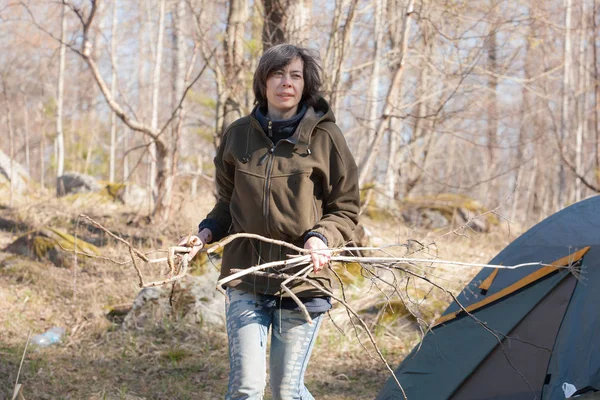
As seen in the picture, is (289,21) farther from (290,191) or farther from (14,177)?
(14,177)

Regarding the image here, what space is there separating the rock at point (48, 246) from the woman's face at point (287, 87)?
434 cm

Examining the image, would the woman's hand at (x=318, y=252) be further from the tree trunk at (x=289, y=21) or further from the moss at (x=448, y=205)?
the moss at (x=448, y=205)

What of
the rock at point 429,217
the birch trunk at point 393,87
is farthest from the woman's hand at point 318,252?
the rock at point 429,217

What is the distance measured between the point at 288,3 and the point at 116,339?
3455 mm

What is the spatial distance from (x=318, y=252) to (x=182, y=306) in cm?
334

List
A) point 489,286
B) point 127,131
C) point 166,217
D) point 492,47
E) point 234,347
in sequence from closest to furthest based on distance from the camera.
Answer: point 234,347 < point 489,286 < point 492,47 < point 166,217 < point 127,131

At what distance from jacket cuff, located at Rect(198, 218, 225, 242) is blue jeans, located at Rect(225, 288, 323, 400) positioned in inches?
11.3

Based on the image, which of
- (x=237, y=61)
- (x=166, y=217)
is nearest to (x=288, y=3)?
(x=237, y=61)

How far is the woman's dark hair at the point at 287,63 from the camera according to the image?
250 centimetres

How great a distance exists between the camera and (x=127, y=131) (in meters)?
24.7

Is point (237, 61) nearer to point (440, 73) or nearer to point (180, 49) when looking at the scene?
point (440, 73)

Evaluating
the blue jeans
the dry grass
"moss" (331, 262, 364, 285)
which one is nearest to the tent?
the dry grass

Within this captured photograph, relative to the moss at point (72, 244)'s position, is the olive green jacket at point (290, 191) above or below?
above

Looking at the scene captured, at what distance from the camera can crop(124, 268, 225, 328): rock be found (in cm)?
520
